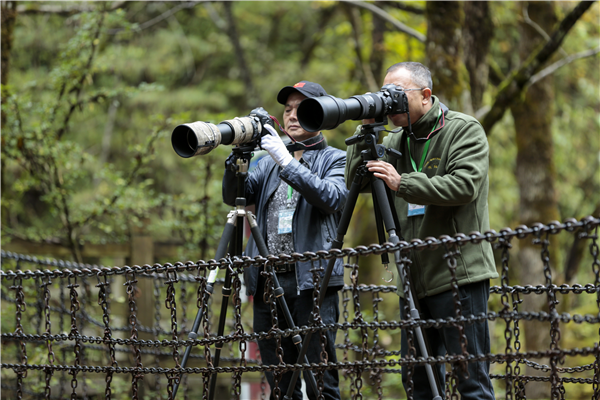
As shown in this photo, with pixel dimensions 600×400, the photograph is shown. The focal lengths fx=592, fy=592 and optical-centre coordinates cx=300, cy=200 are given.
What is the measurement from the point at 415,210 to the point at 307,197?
50 cm

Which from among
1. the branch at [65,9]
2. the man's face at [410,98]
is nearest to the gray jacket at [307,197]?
the man's face at [410,98]

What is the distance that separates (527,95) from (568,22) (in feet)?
6.88

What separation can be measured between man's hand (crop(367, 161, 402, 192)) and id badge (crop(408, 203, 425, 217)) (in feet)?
0.75

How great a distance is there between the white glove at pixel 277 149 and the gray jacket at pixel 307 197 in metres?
0.03

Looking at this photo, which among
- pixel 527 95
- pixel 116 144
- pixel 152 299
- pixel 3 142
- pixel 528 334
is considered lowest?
pixel 528 334

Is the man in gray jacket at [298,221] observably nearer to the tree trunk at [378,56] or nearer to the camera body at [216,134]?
the camera body at [216,134]

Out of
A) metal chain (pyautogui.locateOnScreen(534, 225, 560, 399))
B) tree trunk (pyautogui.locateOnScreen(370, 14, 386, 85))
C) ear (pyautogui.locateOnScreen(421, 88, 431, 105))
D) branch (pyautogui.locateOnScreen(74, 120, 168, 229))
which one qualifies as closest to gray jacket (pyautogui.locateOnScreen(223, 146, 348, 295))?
ear (pyautogui.locateOnScreen(421, 88, 431, 105))

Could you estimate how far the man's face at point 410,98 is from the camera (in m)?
2.62

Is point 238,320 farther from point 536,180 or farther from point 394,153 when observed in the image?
point 536,180

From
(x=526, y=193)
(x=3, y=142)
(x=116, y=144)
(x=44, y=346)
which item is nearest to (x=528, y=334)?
(x=526, y=193)

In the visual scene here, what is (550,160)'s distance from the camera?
669cm

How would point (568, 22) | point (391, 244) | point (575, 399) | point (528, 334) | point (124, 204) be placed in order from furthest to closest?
point (575, 399) → point (528, 334) → point (124, 204) → point (568, 22) → point (391, 244)

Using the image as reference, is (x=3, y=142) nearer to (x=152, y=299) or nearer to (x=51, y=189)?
(x=51, y=189)

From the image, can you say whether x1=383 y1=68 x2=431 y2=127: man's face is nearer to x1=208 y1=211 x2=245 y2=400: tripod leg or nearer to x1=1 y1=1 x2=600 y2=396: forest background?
x1=208 y1=211 x2=245 y2=400: tripod leg
